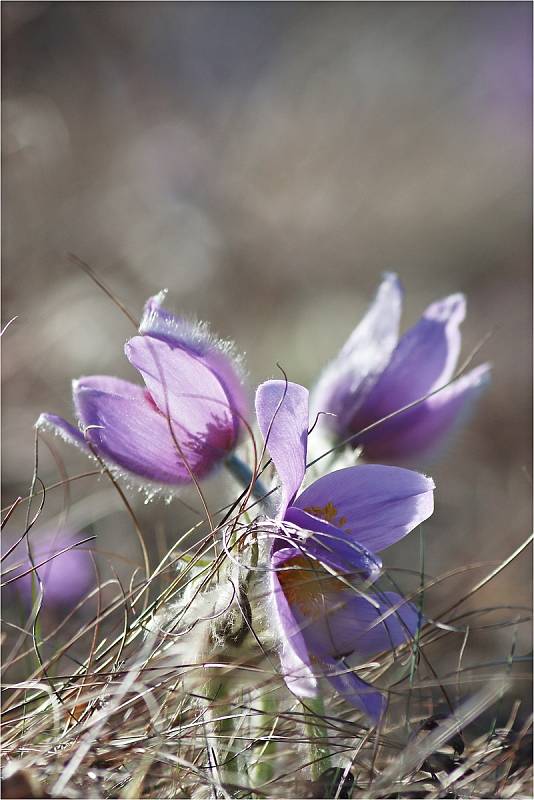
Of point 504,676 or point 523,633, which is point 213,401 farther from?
point 523,633

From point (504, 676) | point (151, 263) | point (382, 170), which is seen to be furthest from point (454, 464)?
point (382, 170)

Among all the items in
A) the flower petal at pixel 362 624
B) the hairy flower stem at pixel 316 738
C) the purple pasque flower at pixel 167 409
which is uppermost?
the purple pasque flower at pixel 167 409

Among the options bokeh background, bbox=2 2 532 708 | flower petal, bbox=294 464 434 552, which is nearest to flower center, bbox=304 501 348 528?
flower petal, bbox=294 464 434 552

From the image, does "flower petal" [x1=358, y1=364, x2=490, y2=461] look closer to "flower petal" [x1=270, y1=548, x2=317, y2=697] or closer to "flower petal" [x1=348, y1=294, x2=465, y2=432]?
"flower petal" [x1=348, y1=294, x2=465, y2=432]

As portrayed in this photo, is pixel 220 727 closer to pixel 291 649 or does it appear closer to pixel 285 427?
pixel 291 649

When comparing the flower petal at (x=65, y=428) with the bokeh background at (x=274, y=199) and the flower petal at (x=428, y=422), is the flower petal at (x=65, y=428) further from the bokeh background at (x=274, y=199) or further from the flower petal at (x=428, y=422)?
the bokeh background at (x=274, y=199)

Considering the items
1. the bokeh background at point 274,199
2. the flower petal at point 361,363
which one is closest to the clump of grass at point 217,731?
the flower petal at point 361,363
